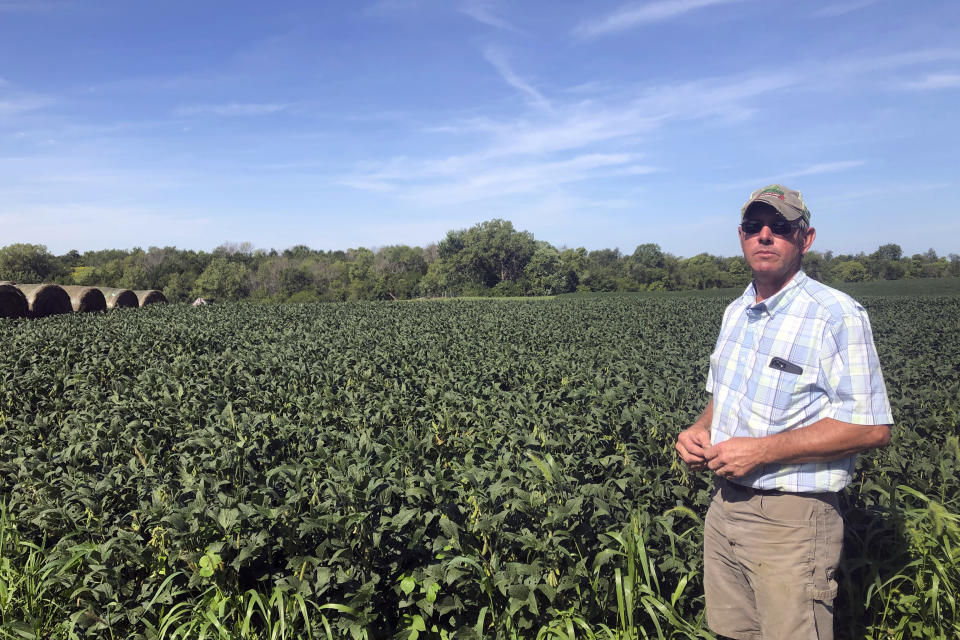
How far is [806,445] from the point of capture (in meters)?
2.40

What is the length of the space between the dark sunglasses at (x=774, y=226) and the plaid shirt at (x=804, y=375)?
233 mm

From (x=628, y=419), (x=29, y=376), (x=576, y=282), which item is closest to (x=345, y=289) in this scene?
(x=576, y=282)

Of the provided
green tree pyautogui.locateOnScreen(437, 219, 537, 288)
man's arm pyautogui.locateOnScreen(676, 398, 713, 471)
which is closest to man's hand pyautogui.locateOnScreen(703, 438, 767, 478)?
man's arm pyautogui.locateOnScreen(676, 398, 713, 471)

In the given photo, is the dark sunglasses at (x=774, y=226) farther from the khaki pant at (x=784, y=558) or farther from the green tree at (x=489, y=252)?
the green tree at (x=489, y=252)

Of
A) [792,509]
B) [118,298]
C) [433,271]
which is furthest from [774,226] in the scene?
[433,271]

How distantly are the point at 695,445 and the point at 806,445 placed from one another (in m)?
0.59

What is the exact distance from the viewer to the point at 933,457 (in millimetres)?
4785

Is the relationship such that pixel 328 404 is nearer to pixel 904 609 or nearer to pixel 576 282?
pixel 904 609

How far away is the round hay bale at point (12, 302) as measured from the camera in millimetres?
23516

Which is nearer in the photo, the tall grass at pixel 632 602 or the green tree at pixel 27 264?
the tall grass at pixel 632 602

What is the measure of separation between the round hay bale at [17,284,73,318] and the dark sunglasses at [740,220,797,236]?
31267mm

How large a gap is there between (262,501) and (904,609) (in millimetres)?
4148

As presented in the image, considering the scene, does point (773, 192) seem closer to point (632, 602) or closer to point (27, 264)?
point (632, 602)

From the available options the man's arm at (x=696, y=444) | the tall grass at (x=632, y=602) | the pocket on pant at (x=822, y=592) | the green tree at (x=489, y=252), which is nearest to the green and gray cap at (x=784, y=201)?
the man's arm at (x=696, y=444)
